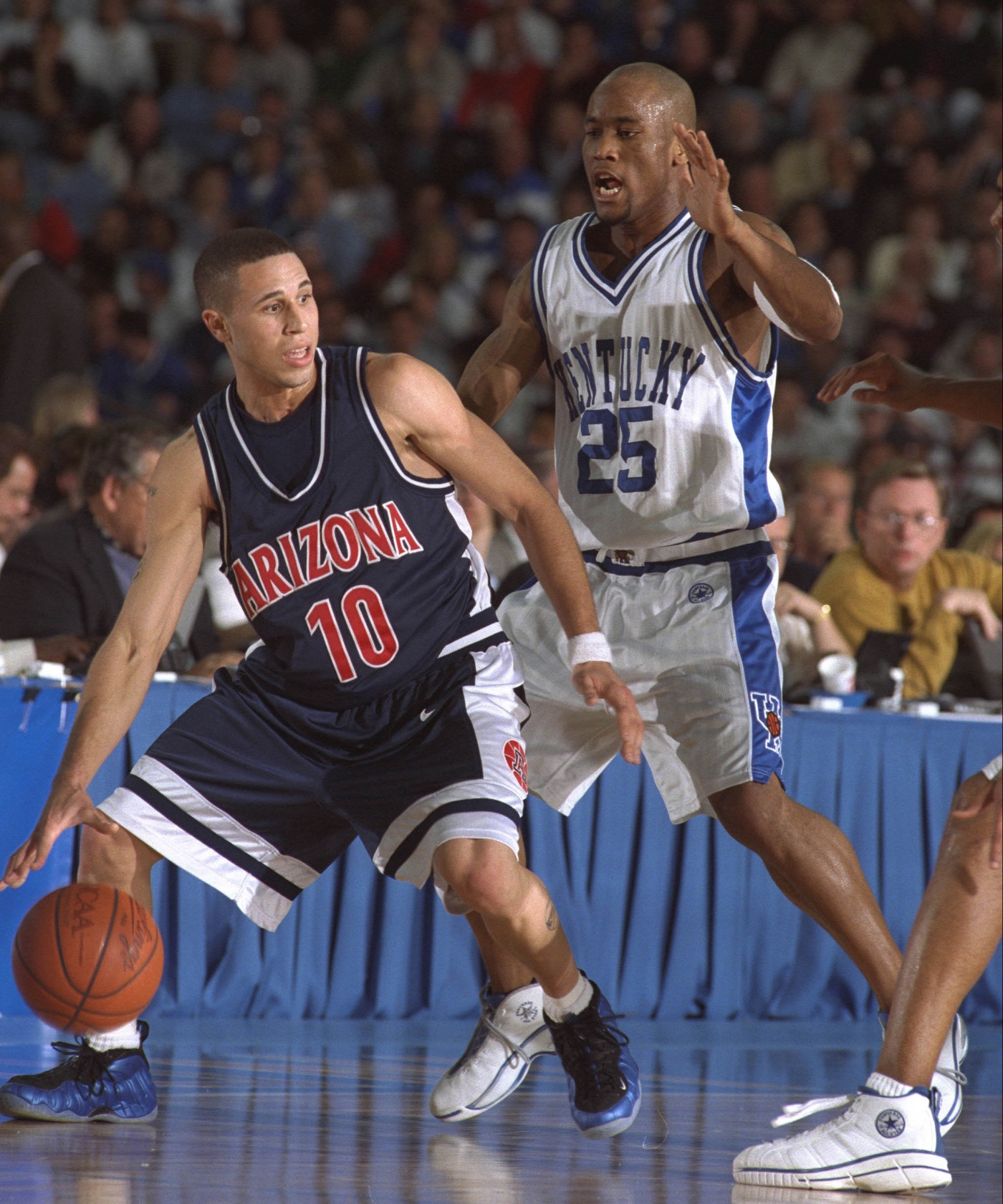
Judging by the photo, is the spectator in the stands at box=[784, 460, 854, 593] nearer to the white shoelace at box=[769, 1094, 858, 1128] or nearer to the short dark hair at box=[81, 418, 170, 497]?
the short dark hair at box=[81, 418, 170, 497]

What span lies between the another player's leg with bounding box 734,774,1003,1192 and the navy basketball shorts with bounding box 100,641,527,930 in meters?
0.81

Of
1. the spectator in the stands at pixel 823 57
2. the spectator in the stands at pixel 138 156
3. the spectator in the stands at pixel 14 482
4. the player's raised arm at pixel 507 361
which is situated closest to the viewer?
the player's raised arm at pixel 507 361

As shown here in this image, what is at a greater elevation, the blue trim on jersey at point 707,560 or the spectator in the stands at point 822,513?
the spectator in the stands at point 822,513

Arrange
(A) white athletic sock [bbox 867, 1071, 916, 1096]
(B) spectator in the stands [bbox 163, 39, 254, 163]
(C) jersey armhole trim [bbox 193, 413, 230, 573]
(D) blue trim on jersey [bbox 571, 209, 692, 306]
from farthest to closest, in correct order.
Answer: (B) spectator in the stands [bbox 163, 39, 254, 163] < (D) blue trim on jersey [bbox 571, 209, 692, 306] < (C) jersey armhole trim [bbox 193, 413, 230, 573] < (A) white athletic sock [bbox 867, 1071, 916, 1096]

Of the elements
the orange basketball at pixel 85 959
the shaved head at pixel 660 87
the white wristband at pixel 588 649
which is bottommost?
the orange basketball at pixel 85 959

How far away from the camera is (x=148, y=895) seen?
11.9 ft

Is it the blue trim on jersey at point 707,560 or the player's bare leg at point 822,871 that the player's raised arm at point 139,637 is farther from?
the player's bare leg at point 822,871

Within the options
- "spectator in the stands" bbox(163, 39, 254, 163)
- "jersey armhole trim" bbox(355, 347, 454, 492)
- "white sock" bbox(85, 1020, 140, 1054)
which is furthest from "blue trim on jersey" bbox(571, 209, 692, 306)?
"spectator in the stands" bbox(163, 39, 254, 163)

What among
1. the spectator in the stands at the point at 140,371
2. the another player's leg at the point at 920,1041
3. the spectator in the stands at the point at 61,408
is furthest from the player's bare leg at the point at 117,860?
the spectator in the stands at the point at 140,371

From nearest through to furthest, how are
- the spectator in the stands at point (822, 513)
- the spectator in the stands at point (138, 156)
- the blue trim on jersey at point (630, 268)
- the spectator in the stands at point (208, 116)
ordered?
the blue trim on jersey at point (630, 268), the spectator in the stands at point (822, 513), the spectator in the stands at point (138, 156), the spectator in the stands at point (208, 116)

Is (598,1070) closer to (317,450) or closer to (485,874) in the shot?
(485,874)

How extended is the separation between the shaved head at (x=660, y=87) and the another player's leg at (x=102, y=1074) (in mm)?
1965

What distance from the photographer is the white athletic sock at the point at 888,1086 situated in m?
3.08

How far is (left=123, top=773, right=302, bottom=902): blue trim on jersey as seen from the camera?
139 inches
